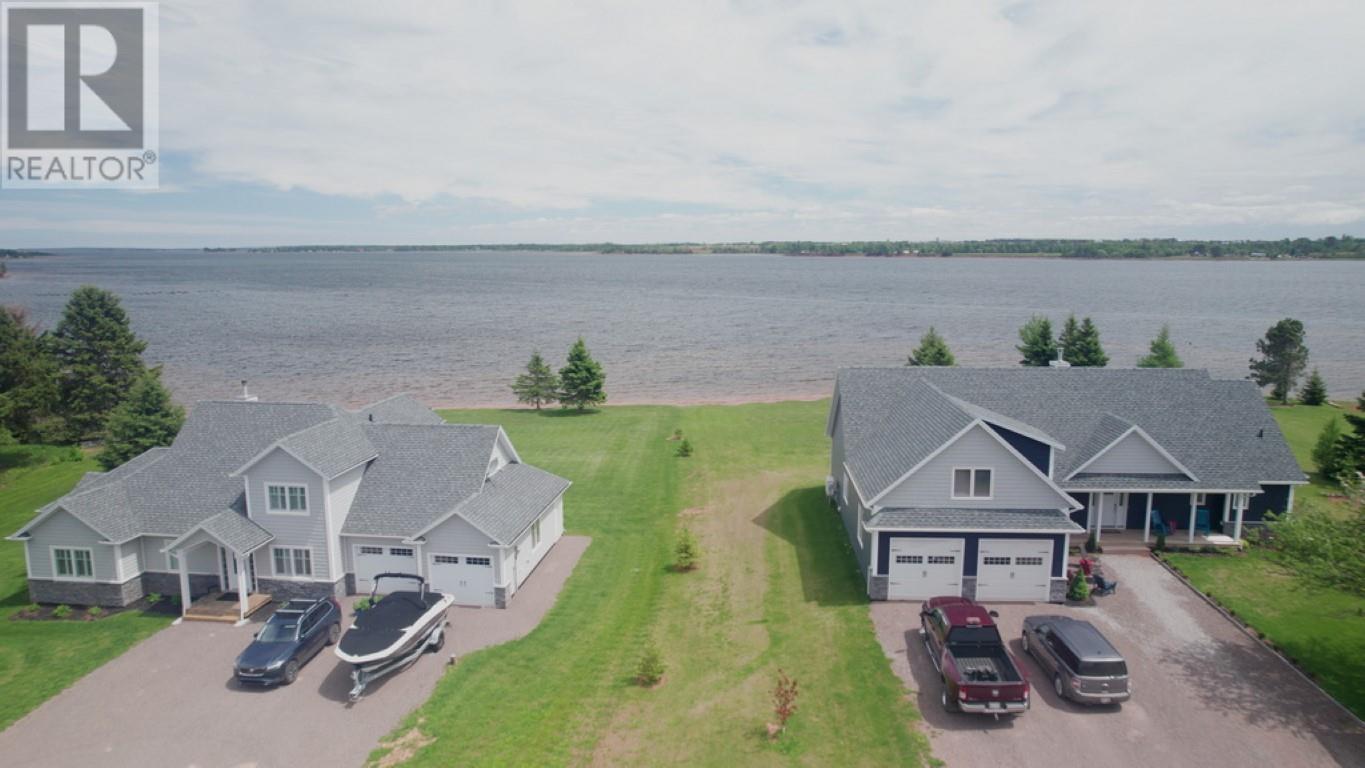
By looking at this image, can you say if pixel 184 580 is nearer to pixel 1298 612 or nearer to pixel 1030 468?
pixel 1030 468

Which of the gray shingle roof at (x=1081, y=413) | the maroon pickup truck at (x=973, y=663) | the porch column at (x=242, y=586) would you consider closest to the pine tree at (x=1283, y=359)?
the gray shingle roof at (x=1081, y=413)

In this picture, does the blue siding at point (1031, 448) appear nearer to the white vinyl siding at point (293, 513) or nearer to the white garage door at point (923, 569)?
the white garage door at point (923, 569)

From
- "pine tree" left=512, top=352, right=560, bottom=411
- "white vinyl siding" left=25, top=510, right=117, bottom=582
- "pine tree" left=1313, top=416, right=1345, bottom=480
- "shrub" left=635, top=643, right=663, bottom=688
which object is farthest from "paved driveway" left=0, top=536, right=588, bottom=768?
"pine tree" left=1313, top=416, right=1345, bottom=480

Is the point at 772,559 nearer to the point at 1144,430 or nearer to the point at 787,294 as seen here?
the point at 1144,430

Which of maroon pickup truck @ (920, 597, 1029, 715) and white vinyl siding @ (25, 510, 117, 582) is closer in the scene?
maroon pickup truck @ (920, 597, 1029, 715)

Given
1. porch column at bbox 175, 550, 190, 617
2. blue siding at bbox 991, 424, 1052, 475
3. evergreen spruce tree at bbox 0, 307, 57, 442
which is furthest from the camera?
evergreen spruce tree at bbox 0, 307, 57, 442

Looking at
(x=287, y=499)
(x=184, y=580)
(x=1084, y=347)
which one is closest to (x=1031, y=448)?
(x=287, y=499)

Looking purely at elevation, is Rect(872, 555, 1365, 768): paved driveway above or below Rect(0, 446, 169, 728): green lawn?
above

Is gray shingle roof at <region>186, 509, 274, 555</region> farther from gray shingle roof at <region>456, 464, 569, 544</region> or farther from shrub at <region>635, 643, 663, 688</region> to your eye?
shrub at <region>635, 643, 663, 688</region>
